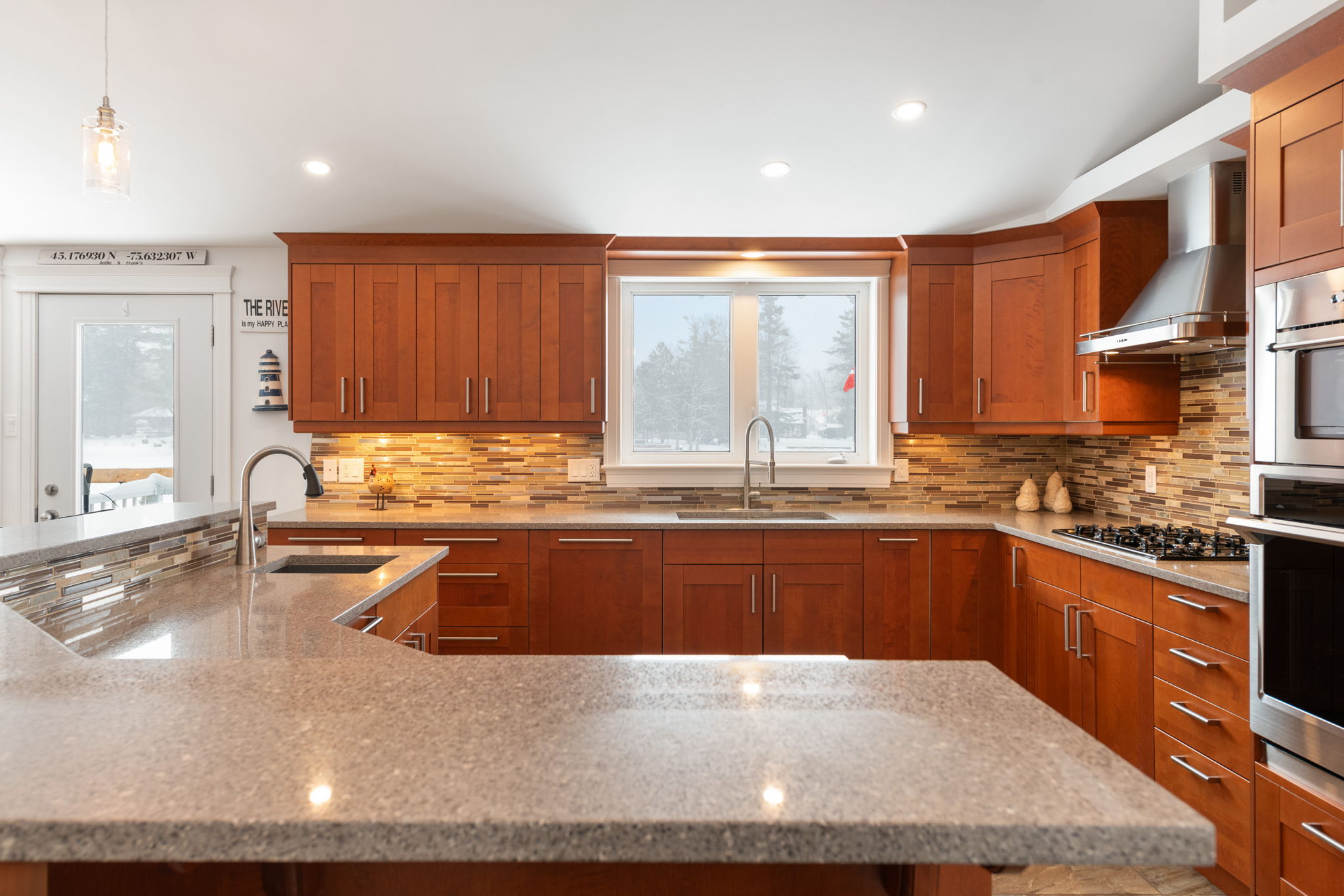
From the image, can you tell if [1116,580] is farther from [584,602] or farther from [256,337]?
[256,337]

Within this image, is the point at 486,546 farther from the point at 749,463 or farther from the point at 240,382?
the point at 240,382

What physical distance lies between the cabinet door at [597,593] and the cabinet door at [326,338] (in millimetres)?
1248

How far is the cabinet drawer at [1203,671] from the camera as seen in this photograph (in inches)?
73.7

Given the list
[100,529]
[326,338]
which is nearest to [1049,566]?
[100,529]

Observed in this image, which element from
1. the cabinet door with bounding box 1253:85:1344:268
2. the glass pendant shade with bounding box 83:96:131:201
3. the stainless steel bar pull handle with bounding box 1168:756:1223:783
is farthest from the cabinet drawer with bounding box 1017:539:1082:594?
the glass pendant shade with bounding box 83:96:131:201

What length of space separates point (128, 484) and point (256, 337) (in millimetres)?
1007

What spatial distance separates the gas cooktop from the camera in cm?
218

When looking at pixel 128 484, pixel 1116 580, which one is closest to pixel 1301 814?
pixel 1116 580

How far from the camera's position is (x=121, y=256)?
3.61 m

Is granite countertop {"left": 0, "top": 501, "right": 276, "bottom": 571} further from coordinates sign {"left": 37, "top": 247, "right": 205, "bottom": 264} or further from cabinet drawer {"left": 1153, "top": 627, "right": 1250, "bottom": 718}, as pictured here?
cabinet drawer {"left": 1153, "top": 627, "right": 1250, "bottom": 718}

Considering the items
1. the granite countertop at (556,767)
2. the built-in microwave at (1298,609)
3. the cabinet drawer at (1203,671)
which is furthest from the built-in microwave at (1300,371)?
the granite countertop at (556,767)

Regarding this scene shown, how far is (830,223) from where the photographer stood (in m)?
3.30

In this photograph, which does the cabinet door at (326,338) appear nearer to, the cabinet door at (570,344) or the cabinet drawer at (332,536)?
the cabinet drawer at (332,536)

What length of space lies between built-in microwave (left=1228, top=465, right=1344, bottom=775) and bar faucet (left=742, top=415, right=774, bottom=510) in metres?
1.95
